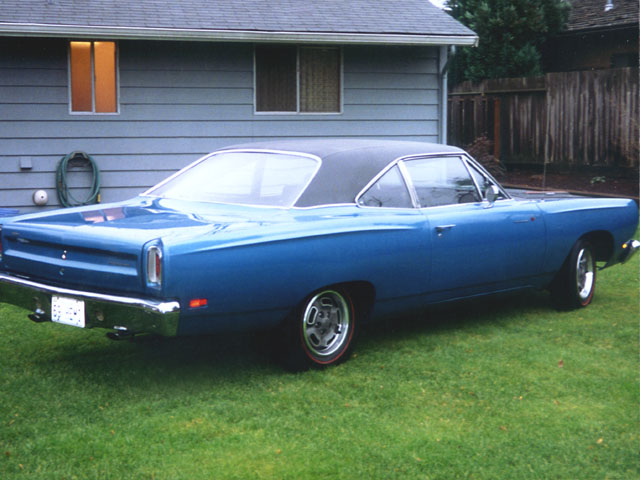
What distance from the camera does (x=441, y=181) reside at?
6.53 m

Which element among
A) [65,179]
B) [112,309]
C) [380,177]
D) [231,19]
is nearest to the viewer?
[112,309]

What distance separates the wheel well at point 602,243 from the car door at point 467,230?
37.5 inches

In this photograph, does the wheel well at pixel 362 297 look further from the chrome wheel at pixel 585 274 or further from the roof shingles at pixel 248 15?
the roof shingles at pixel 248 15

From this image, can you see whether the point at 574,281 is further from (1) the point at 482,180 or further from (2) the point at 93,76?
(2) the point at 93,76

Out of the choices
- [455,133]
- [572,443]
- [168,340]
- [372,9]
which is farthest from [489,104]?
[572,443]

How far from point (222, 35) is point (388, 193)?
6.09m

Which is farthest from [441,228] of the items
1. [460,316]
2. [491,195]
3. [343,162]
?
[460,316]

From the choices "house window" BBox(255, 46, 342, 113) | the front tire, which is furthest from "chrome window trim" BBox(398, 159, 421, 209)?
"house window" BBox(255, 46, 342, 113)

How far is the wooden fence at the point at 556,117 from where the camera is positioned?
1591cm

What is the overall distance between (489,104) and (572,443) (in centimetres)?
1528

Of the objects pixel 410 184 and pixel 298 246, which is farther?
pixel 410 184

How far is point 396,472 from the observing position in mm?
3936

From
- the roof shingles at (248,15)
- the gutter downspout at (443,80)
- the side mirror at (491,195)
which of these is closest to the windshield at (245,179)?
the side mirror at (491,195)

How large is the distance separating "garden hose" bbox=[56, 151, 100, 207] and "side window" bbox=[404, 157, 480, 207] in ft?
20.3
